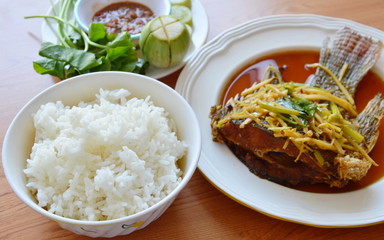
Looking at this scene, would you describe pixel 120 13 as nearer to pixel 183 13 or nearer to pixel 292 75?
pixel 183 13

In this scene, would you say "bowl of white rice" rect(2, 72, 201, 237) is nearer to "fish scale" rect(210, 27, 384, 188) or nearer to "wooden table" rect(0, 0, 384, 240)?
"wooden table" rect(0, 0, 384, 240)

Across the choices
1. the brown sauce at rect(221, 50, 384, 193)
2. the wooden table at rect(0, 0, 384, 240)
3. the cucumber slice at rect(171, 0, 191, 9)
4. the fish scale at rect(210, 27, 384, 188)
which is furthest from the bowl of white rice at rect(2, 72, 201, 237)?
the cucumber slice at rect(171, 0, 191, 9)

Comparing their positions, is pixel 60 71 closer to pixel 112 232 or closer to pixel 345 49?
pixel 112 232

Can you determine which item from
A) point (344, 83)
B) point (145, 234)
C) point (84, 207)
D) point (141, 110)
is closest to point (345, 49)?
point (344, 83)

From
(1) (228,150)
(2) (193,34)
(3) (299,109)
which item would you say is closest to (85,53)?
(2) (193,34)

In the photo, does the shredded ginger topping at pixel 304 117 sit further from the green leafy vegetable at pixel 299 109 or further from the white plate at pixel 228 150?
the white plate at pixel 228 150

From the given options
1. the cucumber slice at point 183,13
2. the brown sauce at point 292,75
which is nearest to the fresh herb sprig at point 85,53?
the cucumber slice at point 183,13

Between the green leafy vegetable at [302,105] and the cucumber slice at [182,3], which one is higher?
the cucumber slice at [182,3]
